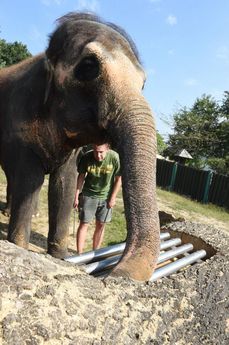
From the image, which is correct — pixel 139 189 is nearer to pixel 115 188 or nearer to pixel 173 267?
pixel 173 267

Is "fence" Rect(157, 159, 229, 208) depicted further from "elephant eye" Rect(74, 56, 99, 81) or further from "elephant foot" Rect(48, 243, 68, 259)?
"elephant eye" Rect(74, 56, 99, 81)

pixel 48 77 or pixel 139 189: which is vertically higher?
pixel 48 77

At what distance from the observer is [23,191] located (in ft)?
11.6

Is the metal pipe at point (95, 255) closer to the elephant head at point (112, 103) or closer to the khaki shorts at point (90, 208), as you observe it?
the elephant head at point (112, 103)

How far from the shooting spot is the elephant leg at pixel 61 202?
3.95 m

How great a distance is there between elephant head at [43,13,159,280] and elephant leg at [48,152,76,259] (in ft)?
2.01

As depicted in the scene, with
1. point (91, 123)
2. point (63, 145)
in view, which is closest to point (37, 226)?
point (63, 145)

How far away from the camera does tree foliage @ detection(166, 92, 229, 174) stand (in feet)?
84.4

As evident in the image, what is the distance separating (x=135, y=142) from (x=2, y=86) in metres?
2.12

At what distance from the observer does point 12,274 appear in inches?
46.0

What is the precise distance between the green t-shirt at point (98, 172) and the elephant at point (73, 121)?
0.99 meters

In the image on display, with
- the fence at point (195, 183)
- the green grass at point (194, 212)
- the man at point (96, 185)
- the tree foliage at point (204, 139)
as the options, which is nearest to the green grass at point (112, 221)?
the green grass at point (194, 212)

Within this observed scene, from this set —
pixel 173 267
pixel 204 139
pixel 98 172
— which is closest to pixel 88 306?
pixel 173 267

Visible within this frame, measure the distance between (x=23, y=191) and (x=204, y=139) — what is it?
25.6m
